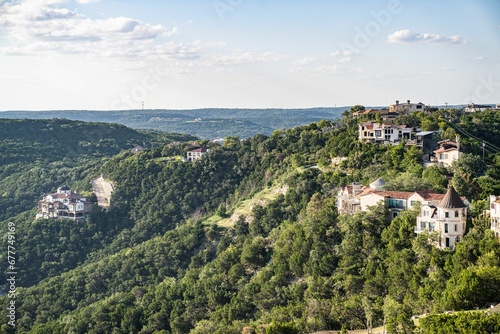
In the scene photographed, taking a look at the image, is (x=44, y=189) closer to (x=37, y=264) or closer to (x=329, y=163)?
(x=37, y=264)

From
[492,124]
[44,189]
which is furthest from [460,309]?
[44,189]

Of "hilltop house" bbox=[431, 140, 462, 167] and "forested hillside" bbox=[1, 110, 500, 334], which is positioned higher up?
"hilltop house" bbox=[431, 140, 462, 167]

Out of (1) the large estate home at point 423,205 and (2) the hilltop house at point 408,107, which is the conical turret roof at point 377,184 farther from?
(2) the hilltop house at point 408,107

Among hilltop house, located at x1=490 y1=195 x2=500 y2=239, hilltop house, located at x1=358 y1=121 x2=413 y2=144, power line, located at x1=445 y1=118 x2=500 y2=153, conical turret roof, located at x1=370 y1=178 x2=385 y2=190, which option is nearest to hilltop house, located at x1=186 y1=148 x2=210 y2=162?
hilltop house, located at x1=358 y1=121 x2=413 y2=144

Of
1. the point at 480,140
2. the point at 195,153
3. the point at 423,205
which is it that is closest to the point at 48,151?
the point at 195,153

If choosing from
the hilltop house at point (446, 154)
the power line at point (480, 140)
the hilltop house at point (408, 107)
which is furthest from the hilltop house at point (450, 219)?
the hilltop house at point (408, 107)

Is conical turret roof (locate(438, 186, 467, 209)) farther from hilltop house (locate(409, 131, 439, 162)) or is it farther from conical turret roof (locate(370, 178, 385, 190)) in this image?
hilltop house (locate(409, 131, 439, 162))
